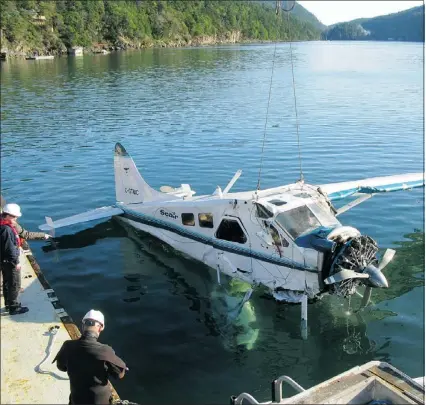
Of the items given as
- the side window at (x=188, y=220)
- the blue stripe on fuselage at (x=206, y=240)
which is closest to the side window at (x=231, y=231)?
the blue stripe on fuselage at (x=206, y=240)

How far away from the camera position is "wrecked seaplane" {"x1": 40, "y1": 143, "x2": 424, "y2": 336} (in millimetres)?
10148

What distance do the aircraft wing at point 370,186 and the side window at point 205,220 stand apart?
349cm

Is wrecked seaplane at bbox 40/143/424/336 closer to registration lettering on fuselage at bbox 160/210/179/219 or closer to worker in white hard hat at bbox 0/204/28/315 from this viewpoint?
registration lettering on fuselage at bbox 160/210/179/219

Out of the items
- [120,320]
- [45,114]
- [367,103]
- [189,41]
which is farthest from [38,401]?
[189,41]

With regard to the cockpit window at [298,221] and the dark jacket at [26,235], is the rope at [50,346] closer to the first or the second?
the dark jacket at [26,235]

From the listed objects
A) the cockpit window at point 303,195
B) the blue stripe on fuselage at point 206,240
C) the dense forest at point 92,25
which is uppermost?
the dense forest at point 92,25

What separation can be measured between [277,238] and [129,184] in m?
6.64

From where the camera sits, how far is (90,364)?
5.61 meters

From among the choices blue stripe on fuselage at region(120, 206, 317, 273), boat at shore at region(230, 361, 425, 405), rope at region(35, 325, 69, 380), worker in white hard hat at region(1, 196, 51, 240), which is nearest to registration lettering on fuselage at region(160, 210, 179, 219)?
blue stripe on fuselage at region(120, 206, 317, 273)

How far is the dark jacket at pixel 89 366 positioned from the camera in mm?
5586

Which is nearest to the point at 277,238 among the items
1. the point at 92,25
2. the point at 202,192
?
the point at 202,192

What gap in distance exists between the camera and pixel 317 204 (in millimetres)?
11656

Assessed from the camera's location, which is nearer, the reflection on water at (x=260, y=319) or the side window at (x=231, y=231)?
the reflection on water at (x=260, y=319)

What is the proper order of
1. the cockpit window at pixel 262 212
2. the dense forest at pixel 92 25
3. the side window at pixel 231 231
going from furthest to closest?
1. the dense forest at pixel 92 25
2. the side window at pixel 231 231
3. the cockpit window at pixel 262 212
